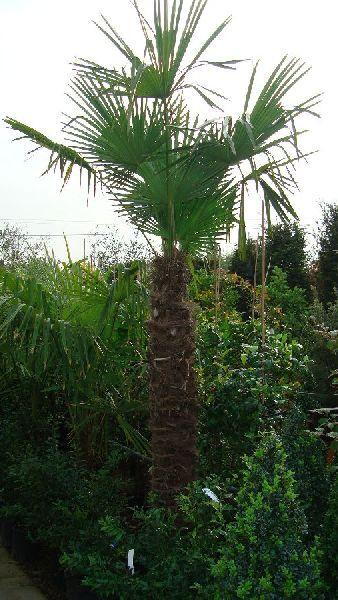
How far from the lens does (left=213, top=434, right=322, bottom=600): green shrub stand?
2449 mm

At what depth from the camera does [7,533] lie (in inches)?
185

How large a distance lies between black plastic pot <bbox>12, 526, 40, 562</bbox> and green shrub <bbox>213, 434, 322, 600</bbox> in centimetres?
208

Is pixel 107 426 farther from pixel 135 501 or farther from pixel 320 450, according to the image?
pixel 320 450

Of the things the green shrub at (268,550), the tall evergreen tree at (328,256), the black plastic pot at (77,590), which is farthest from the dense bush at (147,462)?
the tall evergreen tree at (328,256)

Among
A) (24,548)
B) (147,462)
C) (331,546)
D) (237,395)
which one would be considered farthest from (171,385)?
(24,548)

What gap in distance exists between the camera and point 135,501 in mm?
4855

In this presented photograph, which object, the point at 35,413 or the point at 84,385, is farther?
the point at 35,413

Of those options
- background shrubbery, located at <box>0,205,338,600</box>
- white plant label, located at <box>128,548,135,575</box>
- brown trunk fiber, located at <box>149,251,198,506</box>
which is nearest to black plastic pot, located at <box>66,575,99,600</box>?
background shrubbery, located at <box>0,205,338,600</box>

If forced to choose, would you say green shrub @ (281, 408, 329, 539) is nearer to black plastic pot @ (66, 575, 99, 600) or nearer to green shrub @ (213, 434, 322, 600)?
green shrub @ (213, 434, 322, 600)

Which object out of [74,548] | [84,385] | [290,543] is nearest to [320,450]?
[290,543]

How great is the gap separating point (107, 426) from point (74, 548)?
1197 mm

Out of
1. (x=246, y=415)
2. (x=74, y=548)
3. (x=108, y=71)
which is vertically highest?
(x=108, y=71)

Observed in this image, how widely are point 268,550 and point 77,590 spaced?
1396 mm

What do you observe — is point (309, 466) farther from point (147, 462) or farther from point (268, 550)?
point (147, 462)
